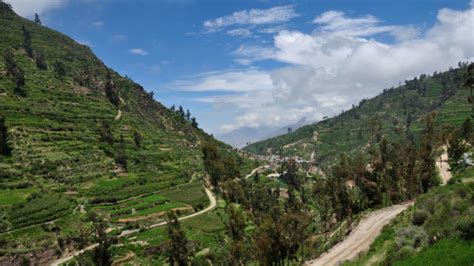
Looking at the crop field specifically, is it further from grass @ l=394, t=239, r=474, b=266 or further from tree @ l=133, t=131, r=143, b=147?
grass @ l=394, t=239, r=474, b=266

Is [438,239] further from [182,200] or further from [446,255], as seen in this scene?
[182,200]

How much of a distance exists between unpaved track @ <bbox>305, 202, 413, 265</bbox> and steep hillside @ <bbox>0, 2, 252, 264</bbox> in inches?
1983

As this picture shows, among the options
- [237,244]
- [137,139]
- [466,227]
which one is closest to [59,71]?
[137,139]

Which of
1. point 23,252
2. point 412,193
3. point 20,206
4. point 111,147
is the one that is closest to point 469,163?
point 412,193

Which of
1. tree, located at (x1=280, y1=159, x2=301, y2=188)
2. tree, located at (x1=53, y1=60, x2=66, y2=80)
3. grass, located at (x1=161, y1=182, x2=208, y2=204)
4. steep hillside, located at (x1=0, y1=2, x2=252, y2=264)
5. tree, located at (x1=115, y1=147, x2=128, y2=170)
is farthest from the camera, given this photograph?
tree, located at (x1=53, y1=60, x2=66, y2=80)

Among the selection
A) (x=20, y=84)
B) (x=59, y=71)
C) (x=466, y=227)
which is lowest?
(x=466, y=227)

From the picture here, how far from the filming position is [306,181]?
7042 inches

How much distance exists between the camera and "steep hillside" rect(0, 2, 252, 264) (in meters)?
81.4

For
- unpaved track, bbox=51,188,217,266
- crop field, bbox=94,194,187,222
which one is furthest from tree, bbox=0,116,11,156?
unpaved track, bbox=51,188,217,266

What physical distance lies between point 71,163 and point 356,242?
88.7 meters

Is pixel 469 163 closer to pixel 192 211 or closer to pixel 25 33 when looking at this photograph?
pixel 192 211

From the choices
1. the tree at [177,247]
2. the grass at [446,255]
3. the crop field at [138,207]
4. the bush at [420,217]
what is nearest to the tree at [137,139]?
the crop field at [138,207]

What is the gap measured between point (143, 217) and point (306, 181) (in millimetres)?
101941

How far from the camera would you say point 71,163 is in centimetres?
11231
